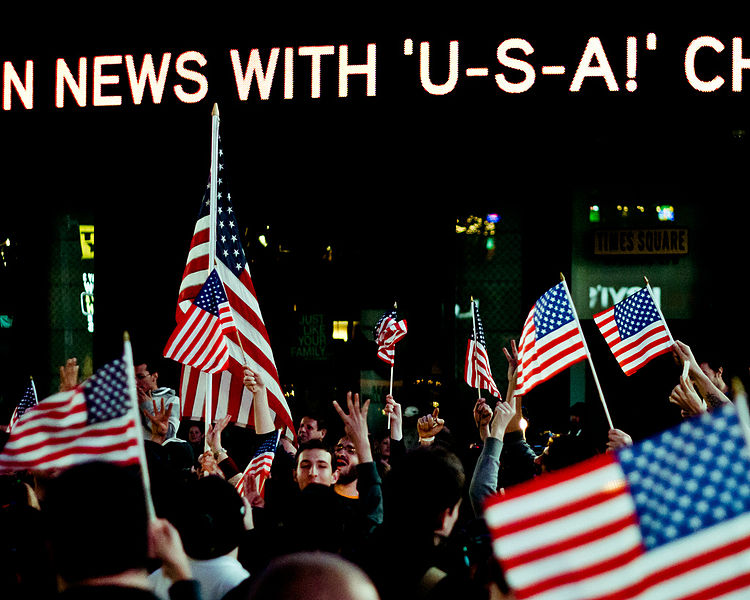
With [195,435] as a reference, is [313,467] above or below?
above

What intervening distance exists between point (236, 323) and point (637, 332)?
3373mm

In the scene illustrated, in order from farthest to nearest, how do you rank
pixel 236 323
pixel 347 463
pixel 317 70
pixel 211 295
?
pixel 317 70
pixel 236 323
pixel 211 295
pixel 347 463

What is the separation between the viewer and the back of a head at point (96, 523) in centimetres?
274

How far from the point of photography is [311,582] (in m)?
2.40

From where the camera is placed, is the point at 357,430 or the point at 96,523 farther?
the point at 357,430

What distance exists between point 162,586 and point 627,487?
2.13m

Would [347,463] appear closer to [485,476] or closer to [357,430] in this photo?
[357,430]

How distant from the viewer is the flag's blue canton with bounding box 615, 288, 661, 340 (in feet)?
27.5

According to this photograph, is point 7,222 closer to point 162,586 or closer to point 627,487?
point 162,586

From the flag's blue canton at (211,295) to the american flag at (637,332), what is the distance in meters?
3.26

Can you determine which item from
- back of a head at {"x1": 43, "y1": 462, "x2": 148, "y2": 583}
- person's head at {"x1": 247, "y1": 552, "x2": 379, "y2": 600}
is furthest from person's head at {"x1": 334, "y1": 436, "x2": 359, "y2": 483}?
person's head at {"x1": 247, "y1": 552, "x2": 379, "y2": 600}

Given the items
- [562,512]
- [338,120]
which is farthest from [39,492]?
[338,120]

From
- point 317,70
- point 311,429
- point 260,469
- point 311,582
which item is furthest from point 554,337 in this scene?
point 317,70

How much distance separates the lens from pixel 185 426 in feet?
44.7
